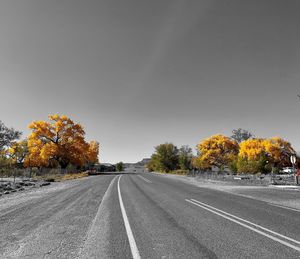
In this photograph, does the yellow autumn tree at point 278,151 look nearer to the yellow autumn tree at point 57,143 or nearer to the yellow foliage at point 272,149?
the yellow foliage at point 272,149

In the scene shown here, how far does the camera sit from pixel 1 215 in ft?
32.1

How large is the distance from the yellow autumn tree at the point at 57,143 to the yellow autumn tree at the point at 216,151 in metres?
31.3

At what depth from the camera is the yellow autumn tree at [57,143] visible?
51.6 meters

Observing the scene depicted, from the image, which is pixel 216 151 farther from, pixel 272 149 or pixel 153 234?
pixel 153 234

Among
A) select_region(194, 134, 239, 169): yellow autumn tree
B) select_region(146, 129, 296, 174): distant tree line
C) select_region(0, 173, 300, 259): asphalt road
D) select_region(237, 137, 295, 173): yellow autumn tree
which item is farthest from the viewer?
select_region(194, 134, 239, 169): yellow autumn tree

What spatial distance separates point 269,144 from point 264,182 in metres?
32.5

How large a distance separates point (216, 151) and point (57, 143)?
3971cm

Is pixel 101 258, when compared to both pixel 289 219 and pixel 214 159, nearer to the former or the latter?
pixel 289 219

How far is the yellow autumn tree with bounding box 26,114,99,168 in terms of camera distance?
5162cm

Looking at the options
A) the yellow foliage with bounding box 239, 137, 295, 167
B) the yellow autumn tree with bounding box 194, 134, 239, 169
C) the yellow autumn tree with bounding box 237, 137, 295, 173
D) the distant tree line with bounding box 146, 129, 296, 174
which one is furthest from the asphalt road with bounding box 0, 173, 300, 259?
the yellow autumn tree with bounding box 194, 134, 239, 169

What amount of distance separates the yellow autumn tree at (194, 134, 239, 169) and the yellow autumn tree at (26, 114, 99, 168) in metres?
31.3

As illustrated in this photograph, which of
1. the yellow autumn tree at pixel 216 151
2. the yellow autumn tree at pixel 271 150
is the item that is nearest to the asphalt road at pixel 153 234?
the yellow autumn tree at pixel 271 150

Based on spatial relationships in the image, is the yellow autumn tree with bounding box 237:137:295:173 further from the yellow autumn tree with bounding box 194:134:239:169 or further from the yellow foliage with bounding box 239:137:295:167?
the yellow autumn tree with bounding box 194:134:239:169

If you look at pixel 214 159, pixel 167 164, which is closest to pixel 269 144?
pixel 214 159
